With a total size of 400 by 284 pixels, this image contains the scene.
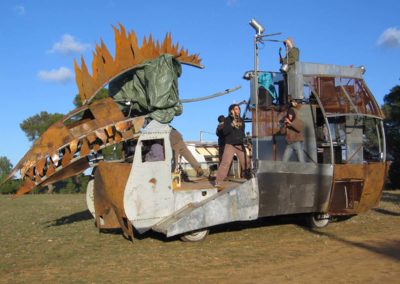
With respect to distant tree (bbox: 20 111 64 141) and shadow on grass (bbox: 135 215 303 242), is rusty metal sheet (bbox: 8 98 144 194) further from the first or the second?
distant tree (bbox: 20 111 64 141)

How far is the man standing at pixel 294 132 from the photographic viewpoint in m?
10.8

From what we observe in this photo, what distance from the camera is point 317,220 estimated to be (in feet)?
37.3

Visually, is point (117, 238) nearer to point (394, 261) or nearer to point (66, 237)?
point (66, 237)

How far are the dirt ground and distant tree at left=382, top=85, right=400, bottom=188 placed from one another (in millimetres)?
20956

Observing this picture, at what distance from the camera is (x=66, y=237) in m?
11.1

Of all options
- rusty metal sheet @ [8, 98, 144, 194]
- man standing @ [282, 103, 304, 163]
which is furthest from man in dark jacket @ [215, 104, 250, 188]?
rusty metal sheet @ [8, 98, 144, 194]

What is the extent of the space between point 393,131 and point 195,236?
3095cm

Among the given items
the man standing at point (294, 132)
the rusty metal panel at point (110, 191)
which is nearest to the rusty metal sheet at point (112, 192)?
the rusty metal panel at point (110, 191)

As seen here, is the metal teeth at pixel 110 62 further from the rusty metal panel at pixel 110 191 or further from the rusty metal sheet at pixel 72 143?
the rusty metal panel at pixel 110 191

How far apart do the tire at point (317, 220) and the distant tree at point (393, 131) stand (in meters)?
19.9

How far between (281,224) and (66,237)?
495cm

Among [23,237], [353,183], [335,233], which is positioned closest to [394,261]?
[335,233]

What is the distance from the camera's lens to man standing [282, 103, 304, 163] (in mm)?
10789

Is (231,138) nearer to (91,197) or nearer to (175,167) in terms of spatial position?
(175,167)
